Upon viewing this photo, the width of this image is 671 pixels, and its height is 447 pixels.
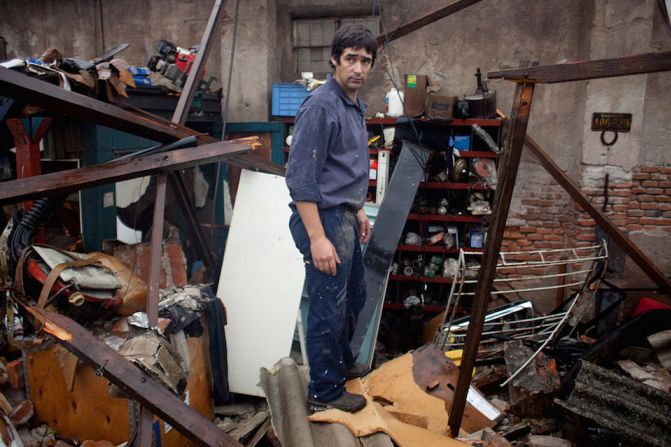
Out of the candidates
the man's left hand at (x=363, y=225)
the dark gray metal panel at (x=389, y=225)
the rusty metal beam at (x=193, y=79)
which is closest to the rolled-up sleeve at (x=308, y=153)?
the man's left hand at (x=363, y=225)

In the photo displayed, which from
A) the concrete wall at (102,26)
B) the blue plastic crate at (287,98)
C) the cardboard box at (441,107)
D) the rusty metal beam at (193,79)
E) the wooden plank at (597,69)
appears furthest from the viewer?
the concrete wall at (102,26)

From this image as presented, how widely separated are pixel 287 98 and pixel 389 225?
2100 millimetres

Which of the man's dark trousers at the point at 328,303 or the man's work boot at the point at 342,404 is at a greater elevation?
the man's dark trousers at the point at 328,303

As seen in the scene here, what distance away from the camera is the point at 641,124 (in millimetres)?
5043

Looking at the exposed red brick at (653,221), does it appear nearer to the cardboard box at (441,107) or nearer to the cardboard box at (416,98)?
the cardboard box at (441,107)

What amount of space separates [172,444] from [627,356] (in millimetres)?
3463

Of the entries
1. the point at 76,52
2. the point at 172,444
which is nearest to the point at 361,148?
the point at 172,444

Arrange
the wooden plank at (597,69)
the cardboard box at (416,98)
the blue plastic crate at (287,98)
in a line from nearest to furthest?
1. the wooden plank at (597,69)
2. the cardboard box at (416,98)
3. the blue plastic crate at (287,98)

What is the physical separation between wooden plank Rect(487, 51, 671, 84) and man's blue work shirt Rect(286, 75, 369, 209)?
0.74 metres

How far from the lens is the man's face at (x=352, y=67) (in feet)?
7.98

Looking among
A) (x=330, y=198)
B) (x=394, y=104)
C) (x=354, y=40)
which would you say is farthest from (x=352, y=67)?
(x=394, y=104)

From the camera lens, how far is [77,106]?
2.57m

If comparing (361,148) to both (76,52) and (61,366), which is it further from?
(76,52)

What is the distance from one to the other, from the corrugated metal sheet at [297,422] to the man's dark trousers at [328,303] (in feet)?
0.50
